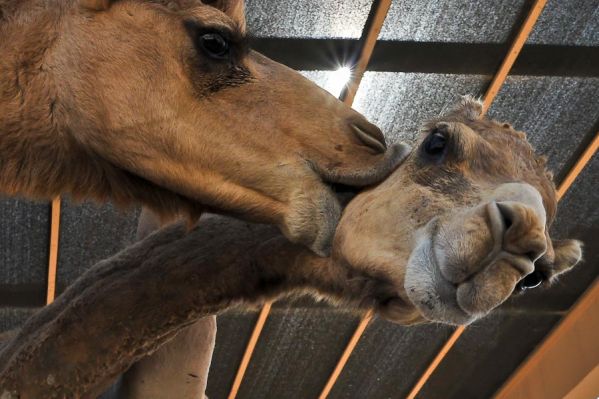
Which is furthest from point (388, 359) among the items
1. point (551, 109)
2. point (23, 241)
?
point (23, 241)

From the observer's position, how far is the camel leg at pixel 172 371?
3215 millimetres

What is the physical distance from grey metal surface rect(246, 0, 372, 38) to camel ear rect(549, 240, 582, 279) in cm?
258

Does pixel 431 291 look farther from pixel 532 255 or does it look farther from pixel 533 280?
pixel 533 280

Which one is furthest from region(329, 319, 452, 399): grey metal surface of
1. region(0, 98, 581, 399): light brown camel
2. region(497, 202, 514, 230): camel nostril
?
region(497, 202, 514, 230): camel nostril

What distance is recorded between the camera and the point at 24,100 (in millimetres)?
2568

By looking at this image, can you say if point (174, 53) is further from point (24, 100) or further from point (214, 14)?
point (24, 100)

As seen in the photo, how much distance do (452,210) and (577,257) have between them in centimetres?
46

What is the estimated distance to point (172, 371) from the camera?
3230mm

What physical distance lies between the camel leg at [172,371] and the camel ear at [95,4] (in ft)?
3.70

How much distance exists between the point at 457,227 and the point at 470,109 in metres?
0.59

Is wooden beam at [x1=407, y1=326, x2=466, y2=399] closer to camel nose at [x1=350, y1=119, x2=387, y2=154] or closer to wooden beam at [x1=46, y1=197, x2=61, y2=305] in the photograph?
wooden beam at [x1=46, y1=197, x2=61, y2=305]

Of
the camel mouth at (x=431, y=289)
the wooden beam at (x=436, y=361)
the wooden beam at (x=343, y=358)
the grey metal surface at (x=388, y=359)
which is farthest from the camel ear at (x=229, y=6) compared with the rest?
the wooden beam at (x=436, y=361)

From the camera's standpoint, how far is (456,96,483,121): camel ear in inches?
101

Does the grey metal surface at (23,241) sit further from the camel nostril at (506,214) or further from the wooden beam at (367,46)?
the camel nostril at (506,214)
